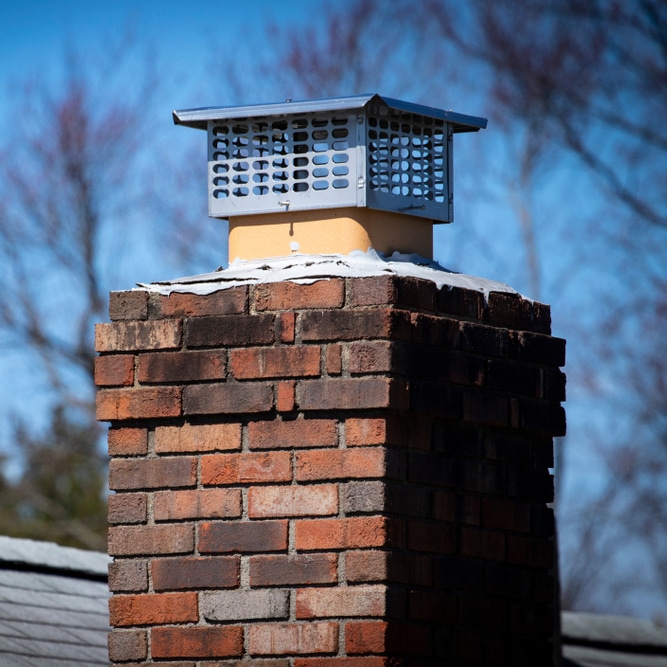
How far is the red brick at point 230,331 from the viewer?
3.11 meters

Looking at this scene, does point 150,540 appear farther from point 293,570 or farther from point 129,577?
point 293,570

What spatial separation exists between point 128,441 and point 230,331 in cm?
39

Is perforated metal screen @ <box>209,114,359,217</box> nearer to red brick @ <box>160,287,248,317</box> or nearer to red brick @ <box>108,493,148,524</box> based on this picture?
red brick @ <box>160,287,248,317</box>

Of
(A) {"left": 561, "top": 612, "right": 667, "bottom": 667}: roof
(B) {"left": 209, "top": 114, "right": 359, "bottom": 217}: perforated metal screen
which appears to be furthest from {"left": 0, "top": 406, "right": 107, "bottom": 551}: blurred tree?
(B) {"left": 209, "top": 114, "right": 359, "bottom": 217}: perforated metal screen

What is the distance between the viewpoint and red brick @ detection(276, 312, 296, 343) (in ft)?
10.1

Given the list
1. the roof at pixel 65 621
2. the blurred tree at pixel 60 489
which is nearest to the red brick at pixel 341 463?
the roof at pixel 65 621

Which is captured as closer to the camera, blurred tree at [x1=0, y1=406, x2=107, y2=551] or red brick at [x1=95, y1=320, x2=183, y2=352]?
red brick at [x1=95, y1=320, x2=183, y2=352]

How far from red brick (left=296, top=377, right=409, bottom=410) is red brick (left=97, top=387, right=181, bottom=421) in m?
0.33

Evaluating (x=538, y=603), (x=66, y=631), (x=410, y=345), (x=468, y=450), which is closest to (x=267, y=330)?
(x=410, y=345)

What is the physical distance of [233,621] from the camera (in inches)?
120

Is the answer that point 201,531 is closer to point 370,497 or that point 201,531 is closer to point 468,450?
point 370,497

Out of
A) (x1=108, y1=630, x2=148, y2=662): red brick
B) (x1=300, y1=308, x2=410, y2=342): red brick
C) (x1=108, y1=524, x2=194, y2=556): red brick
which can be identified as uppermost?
(x1=300, y1=308, x2=410, y2=342): red brick

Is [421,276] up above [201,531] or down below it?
above

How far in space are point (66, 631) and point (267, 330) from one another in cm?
249
